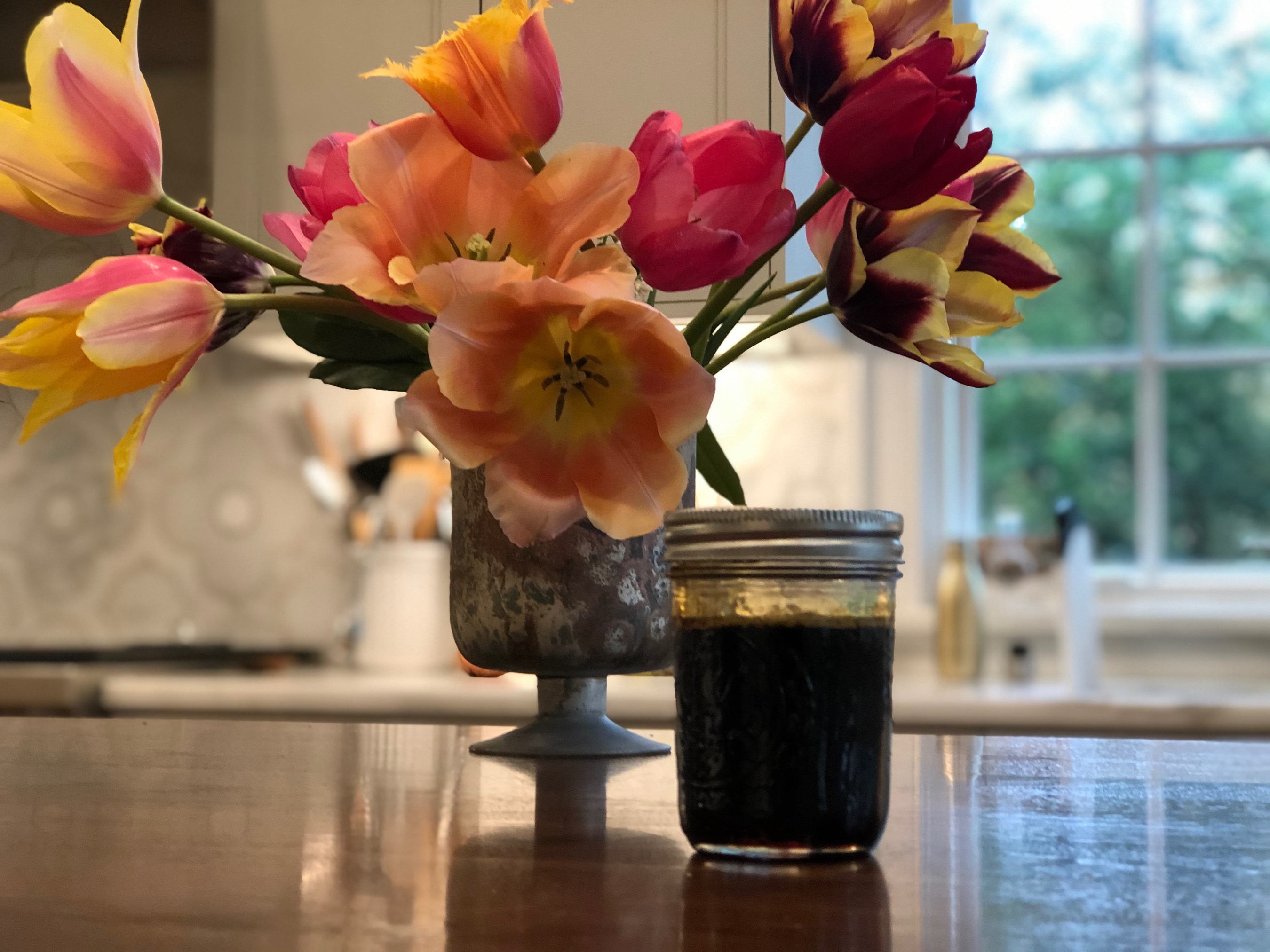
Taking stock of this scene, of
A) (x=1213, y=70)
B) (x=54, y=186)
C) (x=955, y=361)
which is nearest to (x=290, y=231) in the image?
(x=54, y=186)

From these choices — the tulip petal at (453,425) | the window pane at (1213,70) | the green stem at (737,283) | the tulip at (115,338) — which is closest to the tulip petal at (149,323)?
the tulip at (115,338)

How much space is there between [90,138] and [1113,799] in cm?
53

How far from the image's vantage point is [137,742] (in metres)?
0.83

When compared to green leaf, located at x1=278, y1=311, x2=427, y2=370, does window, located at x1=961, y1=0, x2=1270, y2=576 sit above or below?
above

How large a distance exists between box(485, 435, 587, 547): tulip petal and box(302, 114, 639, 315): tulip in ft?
0.23

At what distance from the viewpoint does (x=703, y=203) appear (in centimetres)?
64

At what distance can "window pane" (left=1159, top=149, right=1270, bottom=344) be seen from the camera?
2.59 metres

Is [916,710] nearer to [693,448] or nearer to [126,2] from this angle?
[693,448]

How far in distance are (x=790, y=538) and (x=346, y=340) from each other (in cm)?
38

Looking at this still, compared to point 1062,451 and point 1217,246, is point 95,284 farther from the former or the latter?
point 1217,246

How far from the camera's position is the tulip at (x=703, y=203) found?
2.01 ft

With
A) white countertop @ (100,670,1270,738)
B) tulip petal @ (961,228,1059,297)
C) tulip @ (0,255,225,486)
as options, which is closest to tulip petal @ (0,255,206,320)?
tulip @ (0,255,225,486)

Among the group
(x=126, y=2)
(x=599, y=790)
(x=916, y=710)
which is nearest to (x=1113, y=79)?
(x=916, y=710)

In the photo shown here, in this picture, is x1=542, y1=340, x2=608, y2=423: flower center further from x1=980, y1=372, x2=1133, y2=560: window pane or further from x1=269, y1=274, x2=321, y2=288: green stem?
x1=980, y1=372, x2=1133, y2=560: window pane
